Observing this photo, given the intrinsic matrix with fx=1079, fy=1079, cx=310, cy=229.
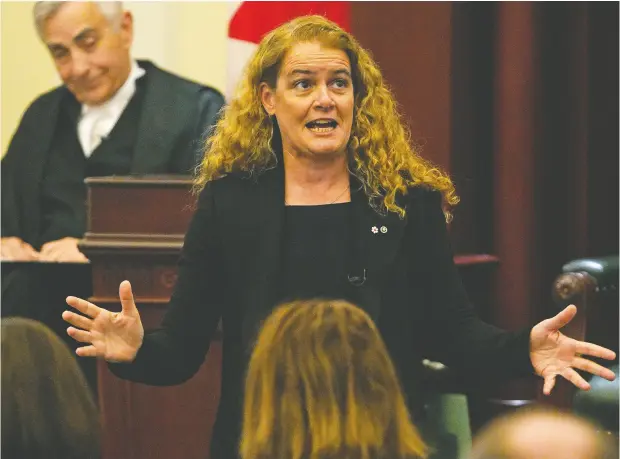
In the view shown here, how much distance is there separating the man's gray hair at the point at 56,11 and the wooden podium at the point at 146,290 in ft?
3.11

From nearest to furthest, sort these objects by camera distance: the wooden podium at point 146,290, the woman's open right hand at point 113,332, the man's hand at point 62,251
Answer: the woman's open right hand at point 113,332 → the wooden podium at point 146,290 → the man's hand at point 62,251

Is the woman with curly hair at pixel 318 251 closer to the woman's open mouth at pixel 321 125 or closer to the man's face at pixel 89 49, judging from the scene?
the woman's open mouth at pixel 321 125

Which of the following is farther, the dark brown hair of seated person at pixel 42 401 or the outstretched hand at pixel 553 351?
the outstretched hand at pixel 553 351

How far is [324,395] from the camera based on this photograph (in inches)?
58.1

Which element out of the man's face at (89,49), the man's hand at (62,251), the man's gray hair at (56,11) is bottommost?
the man's hand at (62,251)

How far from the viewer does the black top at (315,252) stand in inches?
79.2

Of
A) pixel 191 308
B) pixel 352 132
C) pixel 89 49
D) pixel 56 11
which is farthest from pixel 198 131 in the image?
pixel 191 308

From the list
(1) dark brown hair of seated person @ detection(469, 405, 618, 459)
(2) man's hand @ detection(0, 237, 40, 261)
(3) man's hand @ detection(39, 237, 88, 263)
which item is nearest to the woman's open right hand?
(1) dark brown hair of seated person @ detection(469, 405, 618, 459)

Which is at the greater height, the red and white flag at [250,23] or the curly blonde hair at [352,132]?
the red and white flag at [250,23]

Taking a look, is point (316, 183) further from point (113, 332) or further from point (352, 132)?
point (113, 332)

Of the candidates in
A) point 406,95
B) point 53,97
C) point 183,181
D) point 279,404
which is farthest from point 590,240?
point 279,404

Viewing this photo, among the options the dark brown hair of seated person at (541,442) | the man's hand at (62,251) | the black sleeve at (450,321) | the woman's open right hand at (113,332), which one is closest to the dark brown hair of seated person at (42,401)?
the woman's open right hand at (113,332)

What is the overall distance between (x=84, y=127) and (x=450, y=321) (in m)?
2.00

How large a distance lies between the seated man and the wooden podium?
623 mm
